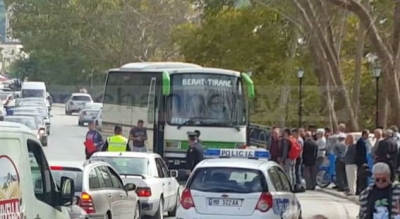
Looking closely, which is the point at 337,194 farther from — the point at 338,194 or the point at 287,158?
the point at 287,158

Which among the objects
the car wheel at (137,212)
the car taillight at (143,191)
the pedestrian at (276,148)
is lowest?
the car wheel at (137,212)

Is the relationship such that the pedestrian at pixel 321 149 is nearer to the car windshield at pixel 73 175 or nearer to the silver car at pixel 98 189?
the silver car at pixel 98 189

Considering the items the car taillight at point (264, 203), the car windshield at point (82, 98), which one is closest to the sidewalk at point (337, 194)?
the car taillight at point (264, 203)

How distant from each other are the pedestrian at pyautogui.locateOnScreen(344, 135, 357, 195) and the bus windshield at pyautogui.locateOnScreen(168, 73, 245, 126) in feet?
13.9

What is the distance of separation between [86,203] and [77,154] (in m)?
26.0

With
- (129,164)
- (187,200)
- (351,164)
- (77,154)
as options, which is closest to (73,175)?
(187,200)

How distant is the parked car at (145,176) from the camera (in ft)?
59.2

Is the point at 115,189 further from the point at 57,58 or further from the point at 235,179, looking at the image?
the point at 57,58

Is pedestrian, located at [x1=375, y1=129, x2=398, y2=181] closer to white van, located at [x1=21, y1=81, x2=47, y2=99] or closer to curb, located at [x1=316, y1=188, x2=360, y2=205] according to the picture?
curb, located at [x1=316, y1=188, x2=360, y2=205]

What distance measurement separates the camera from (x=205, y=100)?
2941 cm

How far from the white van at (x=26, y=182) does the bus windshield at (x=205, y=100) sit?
1854cm

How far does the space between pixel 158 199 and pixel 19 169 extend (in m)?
9.44

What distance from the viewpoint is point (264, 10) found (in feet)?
172

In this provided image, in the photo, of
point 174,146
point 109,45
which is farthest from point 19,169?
point 109,45
